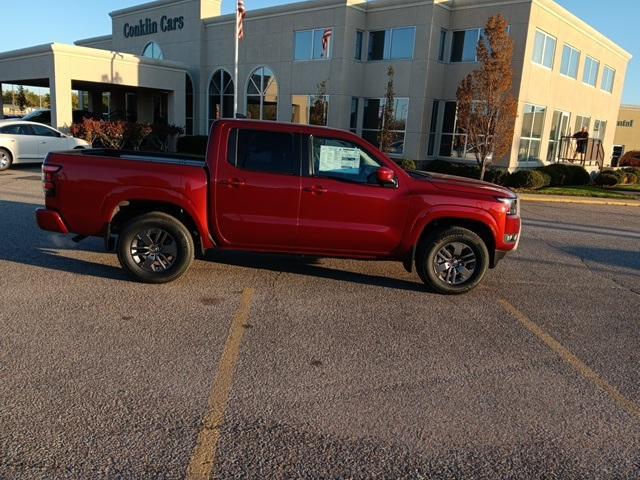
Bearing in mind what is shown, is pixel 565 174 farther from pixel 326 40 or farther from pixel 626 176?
pixel 326 40

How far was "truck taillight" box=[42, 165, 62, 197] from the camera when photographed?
6.10 metres

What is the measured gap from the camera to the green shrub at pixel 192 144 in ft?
86.2

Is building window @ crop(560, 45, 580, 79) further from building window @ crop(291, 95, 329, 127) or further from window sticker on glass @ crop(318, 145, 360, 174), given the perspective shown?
window sticker on glass @ crop(318, 145, 360, 174)

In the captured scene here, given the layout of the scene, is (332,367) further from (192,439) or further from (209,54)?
(209,54)

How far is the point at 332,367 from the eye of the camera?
429 centimetres

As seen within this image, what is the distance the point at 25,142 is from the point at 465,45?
1629 cm

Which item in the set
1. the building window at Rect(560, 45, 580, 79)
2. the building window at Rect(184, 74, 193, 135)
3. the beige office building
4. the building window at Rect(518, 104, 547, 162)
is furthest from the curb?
the building window at Rect(184, 74, 193, 135)

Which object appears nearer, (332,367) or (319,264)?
(332,367)

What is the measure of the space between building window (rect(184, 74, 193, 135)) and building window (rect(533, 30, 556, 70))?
16.8 meters

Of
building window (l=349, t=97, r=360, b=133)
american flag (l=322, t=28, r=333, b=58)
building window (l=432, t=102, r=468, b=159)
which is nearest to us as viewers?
building window (l=432, t=102, r=468, b=159)

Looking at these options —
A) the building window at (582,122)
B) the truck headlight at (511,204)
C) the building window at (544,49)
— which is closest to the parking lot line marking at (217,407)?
the truck headlight at (511,204)

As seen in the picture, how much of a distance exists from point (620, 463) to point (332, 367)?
2013 mm

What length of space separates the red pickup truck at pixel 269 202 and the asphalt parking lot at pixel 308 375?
512 millimetres

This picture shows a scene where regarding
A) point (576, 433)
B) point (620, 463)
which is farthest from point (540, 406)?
point (620, 463)
